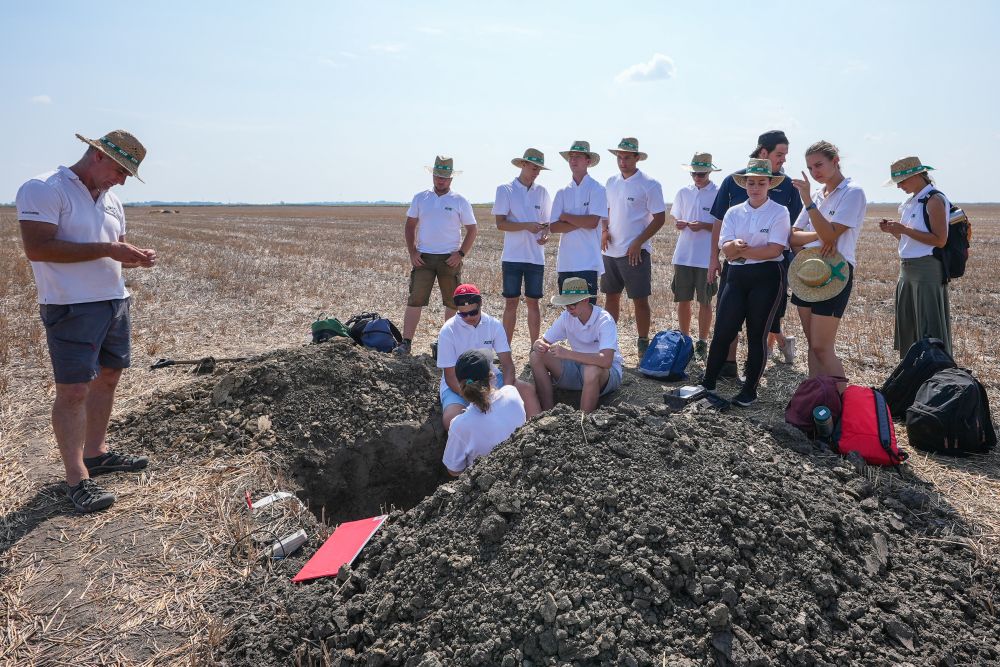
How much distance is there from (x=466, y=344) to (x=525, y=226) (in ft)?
6.36

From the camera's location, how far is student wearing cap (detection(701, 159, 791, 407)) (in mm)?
4922

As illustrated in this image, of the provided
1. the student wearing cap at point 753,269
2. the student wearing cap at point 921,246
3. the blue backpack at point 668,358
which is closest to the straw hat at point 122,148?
the student wearing cap at point 753,269

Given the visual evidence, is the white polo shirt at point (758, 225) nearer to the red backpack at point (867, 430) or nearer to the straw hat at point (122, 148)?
the red backpack at point (867, 430)

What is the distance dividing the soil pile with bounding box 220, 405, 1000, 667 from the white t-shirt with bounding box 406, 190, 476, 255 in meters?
3.45

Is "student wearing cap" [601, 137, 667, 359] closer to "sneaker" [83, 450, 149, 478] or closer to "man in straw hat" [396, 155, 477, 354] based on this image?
"man in straw hat" [396, 155, 477, 354]

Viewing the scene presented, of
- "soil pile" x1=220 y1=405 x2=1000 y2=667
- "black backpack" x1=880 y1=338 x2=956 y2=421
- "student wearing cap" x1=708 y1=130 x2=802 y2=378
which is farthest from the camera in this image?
"student wearing cap" x1=708 y1=130 x2=802 y2=378

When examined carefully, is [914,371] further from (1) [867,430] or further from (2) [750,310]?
(2) [750,310]

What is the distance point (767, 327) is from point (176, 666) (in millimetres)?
4649

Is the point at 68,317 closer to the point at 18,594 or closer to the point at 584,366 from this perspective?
the point at 18,594

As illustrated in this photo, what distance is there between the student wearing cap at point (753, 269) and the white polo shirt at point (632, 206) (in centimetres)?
120

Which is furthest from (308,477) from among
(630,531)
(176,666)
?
(630,531)

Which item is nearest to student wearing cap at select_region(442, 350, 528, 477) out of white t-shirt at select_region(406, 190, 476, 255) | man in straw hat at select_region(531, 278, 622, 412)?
man in straw hat at select_region(531, 278, 622, 412)

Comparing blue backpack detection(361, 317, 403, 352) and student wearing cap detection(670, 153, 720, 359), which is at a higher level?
student wearing cap detection(670, 153, 720, 359)

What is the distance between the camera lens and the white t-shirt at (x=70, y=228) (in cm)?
344
